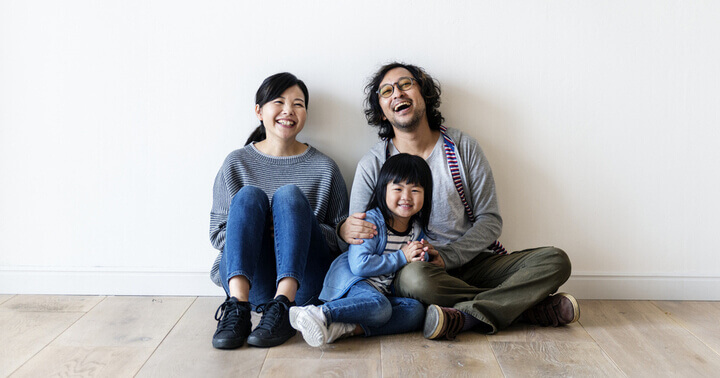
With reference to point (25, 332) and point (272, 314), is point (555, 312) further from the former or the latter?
point (25, 332)

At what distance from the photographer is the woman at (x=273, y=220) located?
177 cm

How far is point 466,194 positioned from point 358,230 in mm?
419

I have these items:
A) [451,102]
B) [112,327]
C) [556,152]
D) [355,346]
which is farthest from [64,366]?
[556,152]

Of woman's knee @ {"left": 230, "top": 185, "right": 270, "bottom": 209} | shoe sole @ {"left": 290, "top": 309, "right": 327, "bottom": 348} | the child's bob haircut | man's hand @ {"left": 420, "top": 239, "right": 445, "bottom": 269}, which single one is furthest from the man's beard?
shoe sole @ {"left": 290, "top": 309, "right": 327, "bottom": 348}

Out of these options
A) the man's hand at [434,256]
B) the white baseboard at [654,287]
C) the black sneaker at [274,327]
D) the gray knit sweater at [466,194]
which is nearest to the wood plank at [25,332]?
the black sneaker at [274,327]

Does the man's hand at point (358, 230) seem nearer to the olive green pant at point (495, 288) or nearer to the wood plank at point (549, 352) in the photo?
the olive green pant at point (495, 288)

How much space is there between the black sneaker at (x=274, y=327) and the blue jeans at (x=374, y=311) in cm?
11

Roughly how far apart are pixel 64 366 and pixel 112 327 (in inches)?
12.8

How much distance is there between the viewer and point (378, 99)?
84.4 inches

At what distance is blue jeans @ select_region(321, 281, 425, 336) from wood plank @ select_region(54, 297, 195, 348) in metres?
0.51

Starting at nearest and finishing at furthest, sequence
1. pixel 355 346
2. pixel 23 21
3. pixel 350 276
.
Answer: pixel 355 346
pixel 350 276
pixel 23 21

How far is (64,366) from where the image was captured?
5.12 ft

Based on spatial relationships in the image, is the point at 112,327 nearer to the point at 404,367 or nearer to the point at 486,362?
the point at 404,367

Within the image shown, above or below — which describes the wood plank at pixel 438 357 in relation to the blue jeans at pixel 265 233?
below
